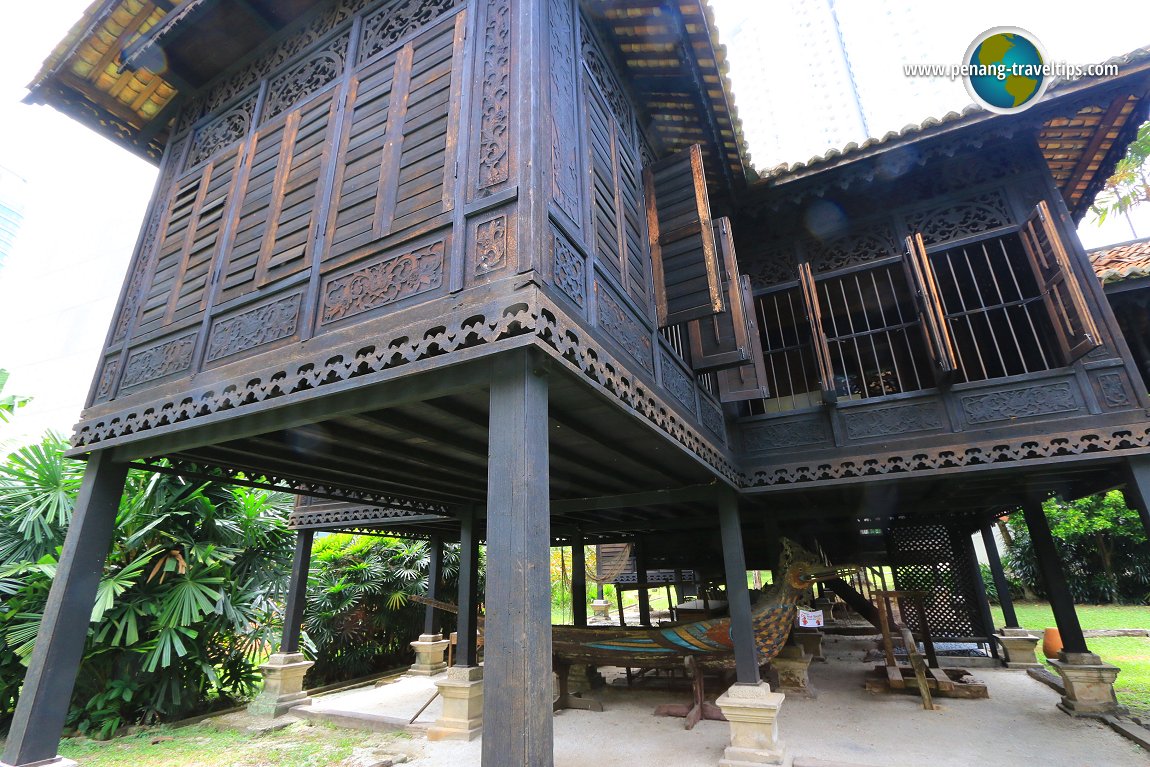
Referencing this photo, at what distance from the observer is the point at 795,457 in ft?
20.7

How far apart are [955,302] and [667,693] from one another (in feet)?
24.3

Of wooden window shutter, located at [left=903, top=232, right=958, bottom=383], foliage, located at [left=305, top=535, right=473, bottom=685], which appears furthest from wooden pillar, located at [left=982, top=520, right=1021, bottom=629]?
foliage, located at [left=305, top=535, right=473, bottom=685]

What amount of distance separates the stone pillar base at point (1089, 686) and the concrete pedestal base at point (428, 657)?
404 inches

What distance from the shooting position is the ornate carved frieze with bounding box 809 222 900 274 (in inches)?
271

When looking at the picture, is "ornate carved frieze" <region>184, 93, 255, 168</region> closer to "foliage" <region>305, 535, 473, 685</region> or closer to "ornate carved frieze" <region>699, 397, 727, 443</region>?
"ornate carved frieze" <region>699, 397, 727, 443</region>

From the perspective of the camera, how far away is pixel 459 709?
273 inches

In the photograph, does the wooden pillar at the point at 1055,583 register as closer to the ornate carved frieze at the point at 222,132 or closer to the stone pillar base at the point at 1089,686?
the stone pillar base at the point at 1089,686

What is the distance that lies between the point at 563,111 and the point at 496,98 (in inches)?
21.9

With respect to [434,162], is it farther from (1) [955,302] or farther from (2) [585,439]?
(1) [955,302]

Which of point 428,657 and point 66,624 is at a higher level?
point 66,624

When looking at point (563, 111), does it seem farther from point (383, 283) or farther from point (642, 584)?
point (642, 584)

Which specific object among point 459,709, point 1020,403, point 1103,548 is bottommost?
point 459,709

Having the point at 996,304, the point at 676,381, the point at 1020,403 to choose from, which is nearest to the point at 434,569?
the point at 676,381

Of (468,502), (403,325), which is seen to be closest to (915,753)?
(468,502)
